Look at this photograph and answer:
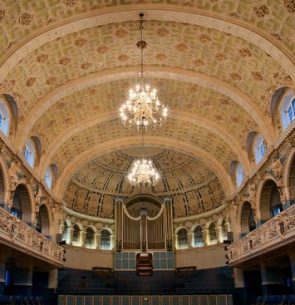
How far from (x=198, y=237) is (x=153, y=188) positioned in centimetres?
481

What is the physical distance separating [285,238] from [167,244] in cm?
1342

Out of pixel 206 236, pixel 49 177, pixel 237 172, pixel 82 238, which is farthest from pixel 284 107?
pixel 82 238

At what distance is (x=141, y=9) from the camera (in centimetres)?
1218

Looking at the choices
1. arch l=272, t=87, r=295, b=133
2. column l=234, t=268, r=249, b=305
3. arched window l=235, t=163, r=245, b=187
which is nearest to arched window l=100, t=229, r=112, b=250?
column l=234, t=268, r=249, b=305

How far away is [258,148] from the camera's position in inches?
701

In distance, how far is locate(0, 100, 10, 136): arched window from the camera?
14.5 meters

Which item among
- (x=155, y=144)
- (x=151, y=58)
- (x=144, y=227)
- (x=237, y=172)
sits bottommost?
(x=144, y=227)

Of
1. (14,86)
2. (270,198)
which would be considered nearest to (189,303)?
(270,198)

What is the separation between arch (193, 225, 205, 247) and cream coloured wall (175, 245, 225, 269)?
0.78m

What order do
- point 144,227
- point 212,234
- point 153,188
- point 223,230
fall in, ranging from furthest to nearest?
point 153,188
point 144,227
point 212,234
point 223,230

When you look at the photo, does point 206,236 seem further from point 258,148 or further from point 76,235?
point 258,148

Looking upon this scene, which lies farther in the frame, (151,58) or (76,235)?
(76,235)

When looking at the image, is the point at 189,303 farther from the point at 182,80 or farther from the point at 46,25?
the point at 46,25

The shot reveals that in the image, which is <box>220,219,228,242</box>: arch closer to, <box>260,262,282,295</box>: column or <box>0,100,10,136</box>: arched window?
<box>260,262,282,295</box>: column
